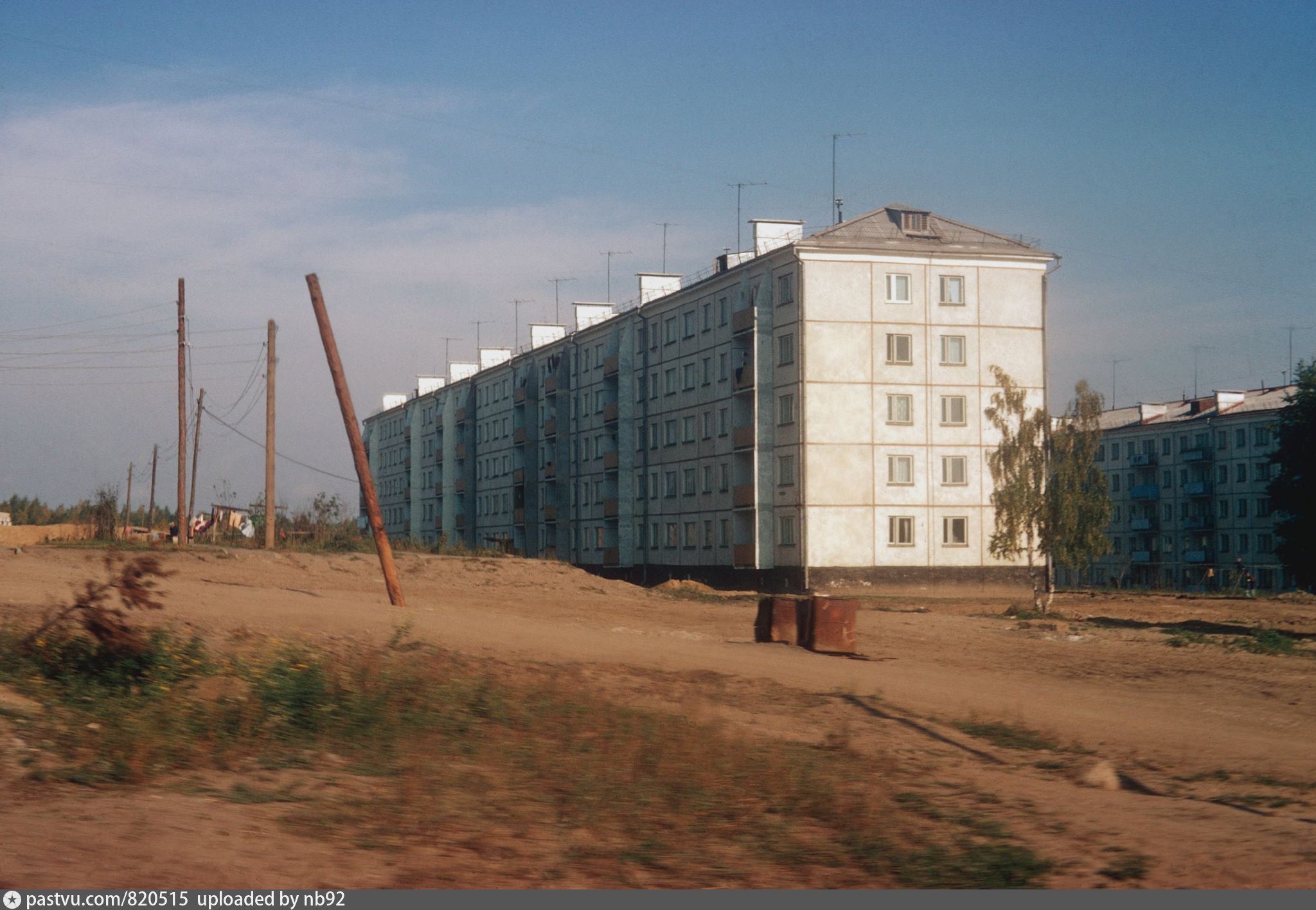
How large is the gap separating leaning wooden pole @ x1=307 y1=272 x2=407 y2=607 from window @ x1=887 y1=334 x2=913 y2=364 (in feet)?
105

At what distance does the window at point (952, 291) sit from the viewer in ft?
168

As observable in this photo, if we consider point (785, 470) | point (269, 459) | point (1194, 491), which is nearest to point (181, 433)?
point (269, 459)

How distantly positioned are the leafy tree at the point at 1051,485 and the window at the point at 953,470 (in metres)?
17.3

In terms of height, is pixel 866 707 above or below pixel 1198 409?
below

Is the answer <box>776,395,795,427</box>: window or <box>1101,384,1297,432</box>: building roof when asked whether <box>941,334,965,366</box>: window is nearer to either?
<box>776,395,795,427</box>: window

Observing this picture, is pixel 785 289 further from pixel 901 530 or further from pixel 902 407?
pixel 901 530

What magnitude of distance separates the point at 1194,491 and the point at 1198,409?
757 cm

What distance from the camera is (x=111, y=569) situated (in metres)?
12.7

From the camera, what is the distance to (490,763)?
31.1 feet

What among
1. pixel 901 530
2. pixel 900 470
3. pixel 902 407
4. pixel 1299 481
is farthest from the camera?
pixel 1299 481

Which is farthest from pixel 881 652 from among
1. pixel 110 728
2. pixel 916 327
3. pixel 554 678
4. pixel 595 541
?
pixel 595 541

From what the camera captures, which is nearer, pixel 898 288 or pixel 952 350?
pixel 898 288

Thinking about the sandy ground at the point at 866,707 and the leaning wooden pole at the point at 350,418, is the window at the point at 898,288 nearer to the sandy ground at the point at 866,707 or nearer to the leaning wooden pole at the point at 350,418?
the sandy ground at the point at 866,707

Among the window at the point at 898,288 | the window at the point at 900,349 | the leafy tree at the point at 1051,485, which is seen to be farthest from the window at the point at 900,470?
the leafy tree at the point at 1051,485
